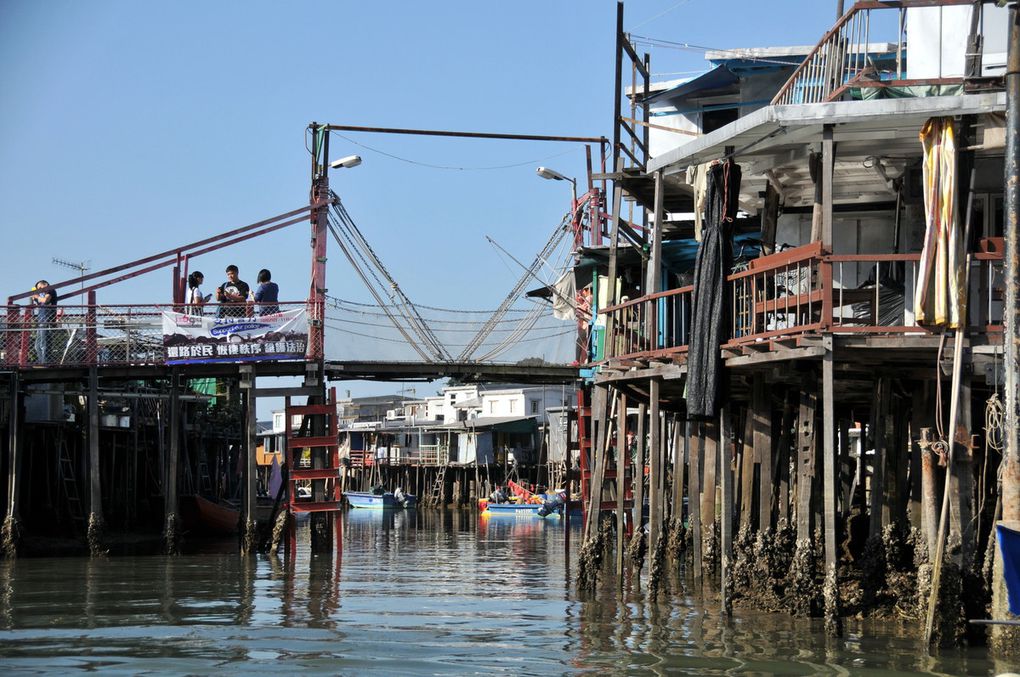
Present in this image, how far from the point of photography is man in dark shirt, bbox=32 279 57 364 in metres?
25.7

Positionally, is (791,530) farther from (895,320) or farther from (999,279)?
(999,279)

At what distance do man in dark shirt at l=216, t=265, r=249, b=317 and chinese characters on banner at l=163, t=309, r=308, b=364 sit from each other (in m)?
0.15

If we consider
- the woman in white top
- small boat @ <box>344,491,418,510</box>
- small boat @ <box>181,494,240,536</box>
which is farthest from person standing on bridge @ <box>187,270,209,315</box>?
small boat @ <box>344,491,418,510</box>

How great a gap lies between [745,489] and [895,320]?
3.52m

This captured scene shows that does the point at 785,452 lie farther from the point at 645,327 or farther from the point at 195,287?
the point at 195,287

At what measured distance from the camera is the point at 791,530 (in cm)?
1608

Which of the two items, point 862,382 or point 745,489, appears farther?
point 745,489

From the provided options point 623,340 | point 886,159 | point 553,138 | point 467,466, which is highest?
point 553,138

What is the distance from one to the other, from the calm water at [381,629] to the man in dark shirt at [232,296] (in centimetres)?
508

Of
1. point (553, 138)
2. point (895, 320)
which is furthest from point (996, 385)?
point (553, 138)

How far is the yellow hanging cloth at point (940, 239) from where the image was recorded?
12.8 metres

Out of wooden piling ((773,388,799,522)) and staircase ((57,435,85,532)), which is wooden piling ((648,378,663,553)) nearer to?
wooden piling ((773,388,799,522))

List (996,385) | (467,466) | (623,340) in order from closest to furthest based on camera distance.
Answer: (996,385) → (623,340) → (467,466)

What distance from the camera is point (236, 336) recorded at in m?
25.7
